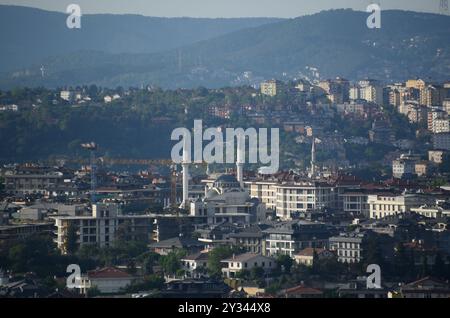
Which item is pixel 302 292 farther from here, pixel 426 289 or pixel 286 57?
pixel 286 57

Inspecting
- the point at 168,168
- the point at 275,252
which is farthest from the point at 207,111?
the point at 275,252

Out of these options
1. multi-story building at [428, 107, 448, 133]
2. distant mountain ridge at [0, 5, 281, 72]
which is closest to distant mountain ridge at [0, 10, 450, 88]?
distant mountain ridge at [0, 5, 281, 72]

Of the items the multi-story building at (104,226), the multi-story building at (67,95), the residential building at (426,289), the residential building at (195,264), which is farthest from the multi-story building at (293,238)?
the multi-story building at (67,95)

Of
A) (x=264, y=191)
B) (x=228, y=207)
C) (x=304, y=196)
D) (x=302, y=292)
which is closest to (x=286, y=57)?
(x=264, y=191)

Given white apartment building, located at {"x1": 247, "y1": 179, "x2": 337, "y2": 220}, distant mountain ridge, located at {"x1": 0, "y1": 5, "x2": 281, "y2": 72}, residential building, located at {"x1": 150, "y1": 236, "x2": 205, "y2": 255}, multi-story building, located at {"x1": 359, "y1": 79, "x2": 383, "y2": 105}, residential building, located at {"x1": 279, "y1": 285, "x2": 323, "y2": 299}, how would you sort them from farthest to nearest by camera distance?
distant mountain ridge, located at {"x1": 0, "y1": 5, "x2": 281, "y2": 72}
multi-story building, located at {"x1": 359, "y1": 79, "x2": 383, "y2": 105}
white apartment building, located at {"x1": 247, "y1": 179, "x2": 337, "y2": 220}
residential building, located at {"x1": 150, "y1": 236, "x2": 205, "y2": 255}
residential building, located at {"x1": 279, "y1": 285, "x2": 323, "y2": 299}

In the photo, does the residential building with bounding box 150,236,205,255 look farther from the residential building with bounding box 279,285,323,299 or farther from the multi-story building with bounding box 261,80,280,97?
the multi-story building with bounding box 261,80,280,97

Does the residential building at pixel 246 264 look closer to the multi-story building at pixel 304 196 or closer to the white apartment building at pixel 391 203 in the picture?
the white apartment building at pixel 391 203

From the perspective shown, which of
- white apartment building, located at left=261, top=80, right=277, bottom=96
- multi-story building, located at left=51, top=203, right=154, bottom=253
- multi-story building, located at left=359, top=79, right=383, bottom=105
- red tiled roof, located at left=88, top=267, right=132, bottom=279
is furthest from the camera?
white apartment building, located at left=261, top=80, right=277, bottom=96
